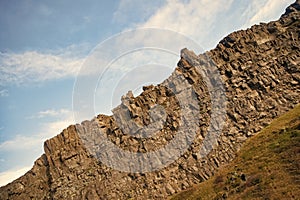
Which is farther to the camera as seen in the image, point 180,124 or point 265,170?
point 180,124

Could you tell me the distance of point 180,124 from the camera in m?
67.8

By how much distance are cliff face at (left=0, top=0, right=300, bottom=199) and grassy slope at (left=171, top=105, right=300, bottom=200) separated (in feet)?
13.8

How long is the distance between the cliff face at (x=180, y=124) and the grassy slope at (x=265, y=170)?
13.8ft

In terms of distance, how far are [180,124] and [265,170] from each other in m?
27.4

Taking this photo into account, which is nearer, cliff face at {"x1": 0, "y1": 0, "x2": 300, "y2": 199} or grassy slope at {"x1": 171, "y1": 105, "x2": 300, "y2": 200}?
grassy slope at {"x1": 171, "y1": 105, "x2": 300, "y2": 200}

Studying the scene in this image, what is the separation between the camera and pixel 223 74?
247 ft

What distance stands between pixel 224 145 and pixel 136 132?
21.1m

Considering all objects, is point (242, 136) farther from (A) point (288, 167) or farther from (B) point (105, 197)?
(B) point (105, 197)

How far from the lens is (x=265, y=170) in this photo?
43.0 m

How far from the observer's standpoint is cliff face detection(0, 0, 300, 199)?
60594 mm

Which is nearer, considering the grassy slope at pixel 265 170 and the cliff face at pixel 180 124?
the grassy slope at pixel 265 170

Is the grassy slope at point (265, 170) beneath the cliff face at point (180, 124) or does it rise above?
beneath

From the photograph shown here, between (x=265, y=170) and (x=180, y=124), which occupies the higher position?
(x=180, y=124)

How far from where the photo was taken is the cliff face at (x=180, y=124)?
60594 millimetres
